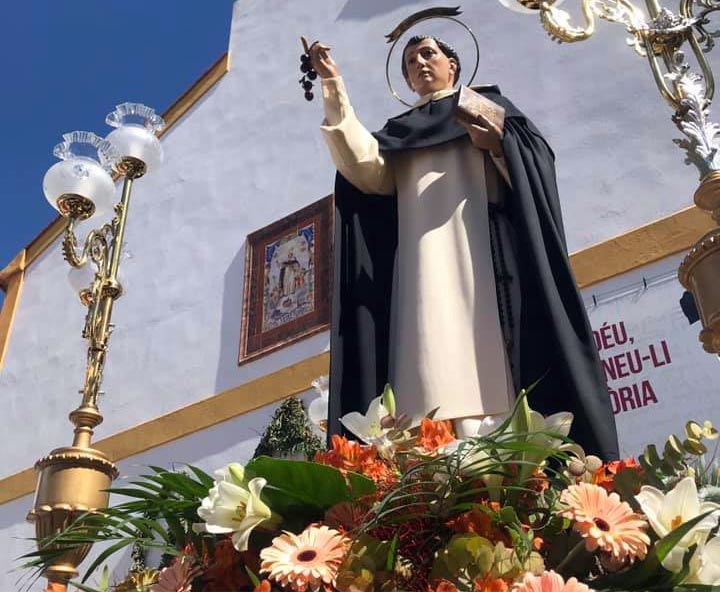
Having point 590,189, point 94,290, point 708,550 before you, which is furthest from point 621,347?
point 708,550

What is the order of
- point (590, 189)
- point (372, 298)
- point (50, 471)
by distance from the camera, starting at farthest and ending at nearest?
point (590, 189) < point (50, 471) < point (372, 298)

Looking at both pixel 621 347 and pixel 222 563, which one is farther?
pixel 621 347

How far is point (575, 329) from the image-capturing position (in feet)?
6.33

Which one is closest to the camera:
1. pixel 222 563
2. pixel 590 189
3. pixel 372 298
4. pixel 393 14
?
pixel 222 563

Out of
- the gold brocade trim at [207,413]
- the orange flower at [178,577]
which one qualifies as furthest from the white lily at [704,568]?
the gold brocade trim at [207,413]

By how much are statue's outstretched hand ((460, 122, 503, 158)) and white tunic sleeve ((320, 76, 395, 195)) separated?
0.26 metres

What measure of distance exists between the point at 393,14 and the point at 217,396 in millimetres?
3835

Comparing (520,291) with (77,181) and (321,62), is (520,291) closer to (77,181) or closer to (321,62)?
(321,62)

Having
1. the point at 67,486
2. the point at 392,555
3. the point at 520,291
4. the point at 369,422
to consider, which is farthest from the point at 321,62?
the point at 67,486

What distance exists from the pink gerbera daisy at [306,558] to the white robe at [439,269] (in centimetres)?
79

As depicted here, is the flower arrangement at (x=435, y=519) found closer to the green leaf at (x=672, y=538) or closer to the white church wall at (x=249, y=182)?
the green leaf at (x=672, y=538)

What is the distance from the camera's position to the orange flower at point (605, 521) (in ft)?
3.19

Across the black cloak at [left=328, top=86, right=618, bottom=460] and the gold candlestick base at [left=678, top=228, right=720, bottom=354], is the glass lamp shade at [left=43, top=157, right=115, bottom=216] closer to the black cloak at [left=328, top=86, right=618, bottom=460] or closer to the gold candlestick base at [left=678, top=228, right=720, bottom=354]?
the black cloak at [left=328, top=86, right=618, bottom=460]

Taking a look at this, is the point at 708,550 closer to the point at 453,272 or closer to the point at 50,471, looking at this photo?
the point at 453,272
